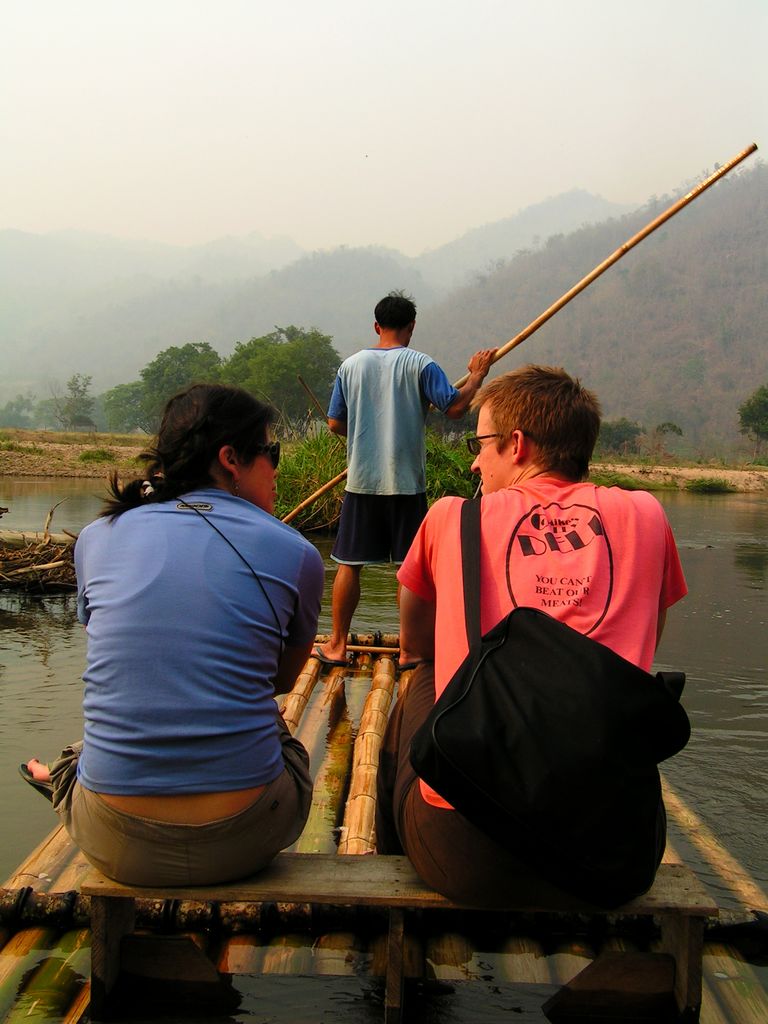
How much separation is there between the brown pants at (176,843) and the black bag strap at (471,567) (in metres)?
0.49

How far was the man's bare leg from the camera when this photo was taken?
13.5ft

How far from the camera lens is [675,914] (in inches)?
63.2

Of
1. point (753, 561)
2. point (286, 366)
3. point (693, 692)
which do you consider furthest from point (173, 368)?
point (693, 692)

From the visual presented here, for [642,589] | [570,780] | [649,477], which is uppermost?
[642,589]

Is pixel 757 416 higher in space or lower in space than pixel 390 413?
lower

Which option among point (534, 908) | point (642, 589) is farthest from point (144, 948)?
point (642, 589)

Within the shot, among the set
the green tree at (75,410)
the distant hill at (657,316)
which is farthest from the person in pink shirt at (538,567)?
the green tree at (75,410)

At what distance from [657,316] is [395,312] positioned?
122 meters

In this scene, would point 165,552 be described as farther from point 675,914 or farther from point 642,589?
point 675,914

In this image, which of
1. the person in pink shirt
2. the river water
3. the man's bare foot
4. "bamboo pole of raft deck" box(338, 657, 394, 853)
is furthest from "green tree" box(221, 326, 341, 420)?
the person in pink shirt

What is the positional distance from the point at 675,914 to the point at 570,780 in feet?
1.31

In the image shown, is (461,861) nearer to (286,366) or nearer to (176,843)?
(176,843)

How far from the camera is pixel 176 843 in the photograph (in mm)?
1629

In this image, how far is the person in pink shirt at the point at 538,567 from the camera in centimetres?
161
